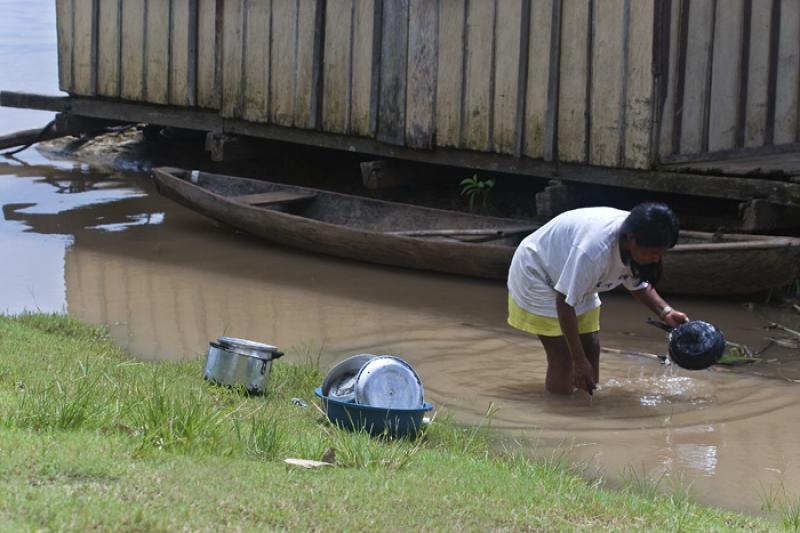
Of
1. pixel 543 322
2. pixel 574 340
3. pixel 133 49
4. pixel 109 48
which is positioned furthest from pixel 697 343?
pixel 109 48

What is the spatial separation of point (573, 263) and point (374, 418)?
1.36 meters

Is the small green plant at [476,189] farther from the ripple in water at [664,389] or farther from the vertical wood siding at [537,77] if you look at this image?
the ripple in water at [664,389]

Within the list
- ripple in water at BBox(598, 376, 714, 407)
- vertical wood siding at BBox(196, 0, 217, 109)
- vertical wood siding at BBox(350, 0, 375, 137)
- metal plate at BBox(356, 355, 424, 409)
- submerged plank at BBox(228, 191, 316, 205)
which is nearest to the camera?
metal plate at BBox(356, 355, 424, 409)

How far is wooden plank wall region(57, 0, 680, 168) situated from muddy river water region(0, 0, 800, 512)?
143 centimetres

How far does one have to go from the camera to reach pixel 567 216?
6.24 metres

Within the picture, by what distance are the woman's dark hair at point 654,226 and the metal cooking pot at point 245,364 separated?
205 cm

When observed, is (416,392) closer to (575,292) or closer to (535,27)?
(575,292)

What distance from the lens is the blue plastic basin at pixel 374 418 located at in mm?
5457

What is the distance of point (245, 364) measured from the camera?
621cm

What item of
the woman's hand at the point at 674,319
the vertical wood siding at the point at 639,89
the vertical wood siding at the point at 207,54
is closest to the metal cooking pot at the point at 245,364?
the woman's hand at the point at 674,319

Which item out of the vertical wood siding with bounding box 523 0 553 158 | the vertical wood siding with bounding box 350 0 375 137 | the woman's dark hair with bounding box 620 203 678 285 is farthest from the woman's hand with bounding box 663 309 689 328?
the vertical wood siding with bounding box 350 0 375 137

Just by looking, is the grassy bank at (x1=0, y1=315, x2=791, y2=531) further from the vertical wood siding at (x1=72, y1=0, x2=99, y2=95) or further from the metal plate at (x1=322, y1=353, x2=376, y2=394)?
the vertical wood siding at (x1=72, y1=0, x2=99, y2=95)

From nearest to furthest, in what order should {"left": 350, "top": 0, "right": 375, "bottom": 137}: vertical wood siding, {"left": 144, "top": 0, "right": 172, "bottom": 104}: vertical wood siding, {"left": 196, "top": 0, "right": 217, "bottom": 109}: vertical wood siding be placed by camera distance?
{"left": 350, "top": 0, "right": 375, "bottom": 137}: vertical wood siding → {"left": 196, "top": 0, "right": 217, "bottom": 109}: vertical wood siding → {"left": 144, "top": 0, "right": 172, "bottom": 104}: vertical wood siding

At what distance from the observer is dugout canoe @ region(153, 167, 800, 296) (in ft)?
28.5
